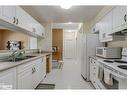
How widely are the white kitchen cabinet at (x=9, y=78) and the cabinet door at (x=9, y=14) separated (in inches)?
33.1

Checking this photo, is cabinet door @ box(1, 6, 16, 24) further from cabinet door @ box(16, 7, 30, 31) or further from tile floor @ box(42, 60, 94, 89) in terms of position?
tile floor @ box(42, 60, 94, 89)

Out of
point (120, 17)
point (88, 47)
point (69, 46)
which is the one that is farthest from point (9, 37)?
point (69, 46)

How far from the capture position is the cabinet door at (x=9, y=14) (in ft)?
6.86

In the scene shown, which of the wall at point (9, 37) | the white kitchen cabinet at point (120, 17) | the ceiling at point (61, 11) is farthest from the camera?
the ceiling at point (61, 11)

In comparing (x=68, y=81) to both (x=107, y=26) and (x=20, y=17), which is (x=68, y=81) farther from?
(x=20, y=17)

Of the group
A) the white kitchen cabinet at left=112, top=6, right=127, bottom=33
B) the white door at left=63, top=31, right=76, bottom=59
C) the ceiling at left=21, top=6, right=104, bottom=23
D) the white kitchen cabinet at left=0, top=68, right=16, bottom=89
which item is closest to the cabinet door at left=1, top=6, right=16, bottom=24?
the white kitchen cabinet at left=0, top=68, right=16, bottom=89

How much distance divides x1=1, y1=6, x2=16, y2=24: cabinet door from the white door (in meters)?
9.43

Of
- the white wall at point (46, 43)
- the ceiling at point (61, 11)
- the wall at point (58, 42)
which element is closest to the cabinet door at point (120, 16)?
the ceiling at point (61, 11)

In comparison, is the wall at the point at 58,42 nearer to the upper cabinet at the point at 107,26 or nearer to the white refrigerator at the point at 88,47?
the white refrigerator at the point at 88,47

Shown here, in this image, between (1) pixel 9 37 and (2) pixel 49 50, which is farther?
(2) pixel 49 50

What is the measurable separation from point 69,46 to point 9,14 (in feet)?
31.8

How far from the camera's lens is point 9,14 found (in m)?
2.27

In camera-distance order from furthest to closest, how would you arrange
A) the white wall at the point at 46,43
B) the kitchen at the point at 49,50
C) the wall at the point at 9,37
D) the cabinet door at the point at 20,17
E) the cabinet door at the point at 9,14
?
the white wall at the point at 46,43
the wall at the point at 9,37
the cabinet door at the point at 20,17
the cabinet door at the point at 9,14
the kitchen at the point at 49,50

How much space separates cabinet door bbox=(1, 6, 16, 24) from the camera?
209cm
